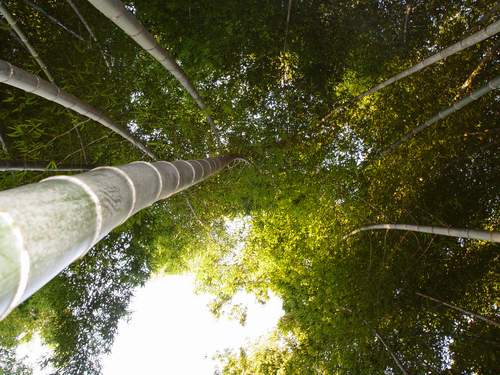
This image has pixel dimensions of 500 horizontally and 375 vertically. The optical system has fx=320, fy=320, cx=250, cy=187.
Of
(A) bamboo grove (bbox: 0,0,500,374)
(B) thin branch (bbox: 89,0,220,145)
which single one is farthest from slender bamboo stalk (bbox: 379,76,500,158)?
(B) thin branch (bbox: 89,0,220,145)

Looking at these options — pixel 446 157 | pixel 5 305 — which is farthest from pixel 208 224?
pixel 5 305

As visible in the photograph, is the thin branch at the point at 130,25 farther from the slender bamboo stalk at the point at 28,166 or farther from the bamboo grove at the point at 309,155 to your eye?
the slender bamboo stalk at the point at 28,166

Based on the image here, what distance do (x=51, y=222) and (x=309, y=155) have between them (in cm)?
490

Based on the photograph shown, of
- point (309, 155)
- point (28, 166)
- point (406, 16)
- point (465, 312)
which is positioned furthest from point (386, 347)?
point (28, 166)

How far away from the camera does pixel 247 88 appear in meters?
4.85

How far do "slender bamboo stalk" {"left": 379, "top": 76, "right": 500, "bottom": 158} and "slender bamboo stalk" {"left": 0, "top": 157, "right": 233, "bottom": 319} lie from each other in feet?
11.4

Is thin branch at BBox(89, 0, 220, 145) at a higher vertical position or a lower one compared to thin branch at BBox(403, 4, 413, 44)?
lower

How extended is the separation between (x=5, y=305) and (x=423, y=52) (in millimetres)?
5214

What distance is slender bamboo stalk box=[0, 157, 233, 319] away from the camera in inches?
25.6

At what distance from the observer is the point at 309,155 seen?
17.7 ft

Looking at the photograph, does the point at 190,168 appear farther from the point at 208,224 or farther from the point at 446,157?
the point at 446,157

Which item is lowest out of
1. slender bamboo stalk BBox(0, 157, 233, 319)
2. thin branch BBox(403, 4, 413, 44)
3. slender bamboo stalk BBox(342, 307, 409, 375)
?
slender bamboo stalk BBox(0, 157, 233, 319)

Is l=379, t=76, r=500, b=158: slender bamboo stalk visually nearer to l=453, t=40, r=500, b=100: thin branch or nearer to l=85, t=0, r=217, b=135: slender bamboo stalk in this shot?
l=453, t=40, r=500, b=100: thin branch

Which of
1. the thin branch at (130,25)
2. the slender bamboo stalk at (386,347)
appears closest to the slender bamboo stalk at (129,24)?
the thin branch at (130,25)
